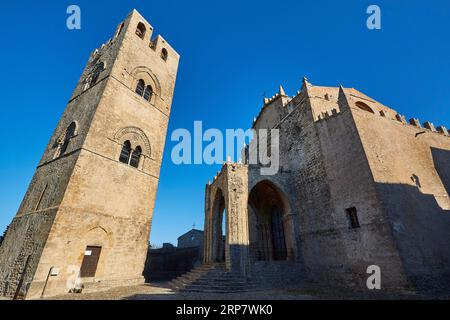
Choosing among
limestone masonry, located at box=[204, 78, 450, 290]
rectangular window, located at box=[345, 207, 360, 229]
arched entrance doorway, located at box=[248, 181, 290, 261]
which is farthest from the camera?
arched entrance doorway, located at box=[248, 181, 290, 261]

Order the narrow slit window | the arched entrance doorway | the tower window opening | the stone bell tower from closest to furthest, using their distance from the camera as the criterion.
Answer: the stone bell tower < the narrow slit window < the tower window opening < the arched entrance doorway

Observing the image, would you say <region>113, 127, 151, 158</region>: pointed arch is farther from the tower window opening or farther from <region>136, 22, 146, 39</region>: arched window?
<region>136, 22, 146, 39</region>: arched window

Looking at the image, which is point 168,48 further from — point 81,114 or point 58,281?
point 58,281

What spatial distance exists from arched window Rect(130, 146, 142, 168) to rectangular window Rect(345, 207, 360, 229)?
1275 centimetres

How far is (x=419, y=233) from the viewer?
8.98m

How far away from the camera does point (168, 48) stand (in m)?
19.4

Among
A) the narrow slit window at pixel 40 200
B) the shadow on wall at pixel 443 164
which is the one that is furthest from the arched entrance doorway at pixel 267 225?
the narrow slit window at pixel 40 200

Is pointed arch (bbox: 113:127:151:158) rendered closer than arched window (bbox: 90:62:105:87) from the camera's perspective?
Yes

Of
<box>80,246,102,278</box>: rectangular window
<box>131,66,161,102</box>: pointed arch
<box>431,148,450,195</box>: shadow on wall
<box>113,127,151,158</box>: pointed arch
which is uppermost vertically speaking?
<box>131,66,161,102</box>: pointed arch

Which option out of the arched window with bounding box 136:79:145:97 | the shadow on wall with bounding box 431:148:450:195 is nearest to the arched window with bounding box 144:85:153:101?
the arched window with bounding box 136:79:145:97

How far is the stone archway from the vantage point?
14.5m
